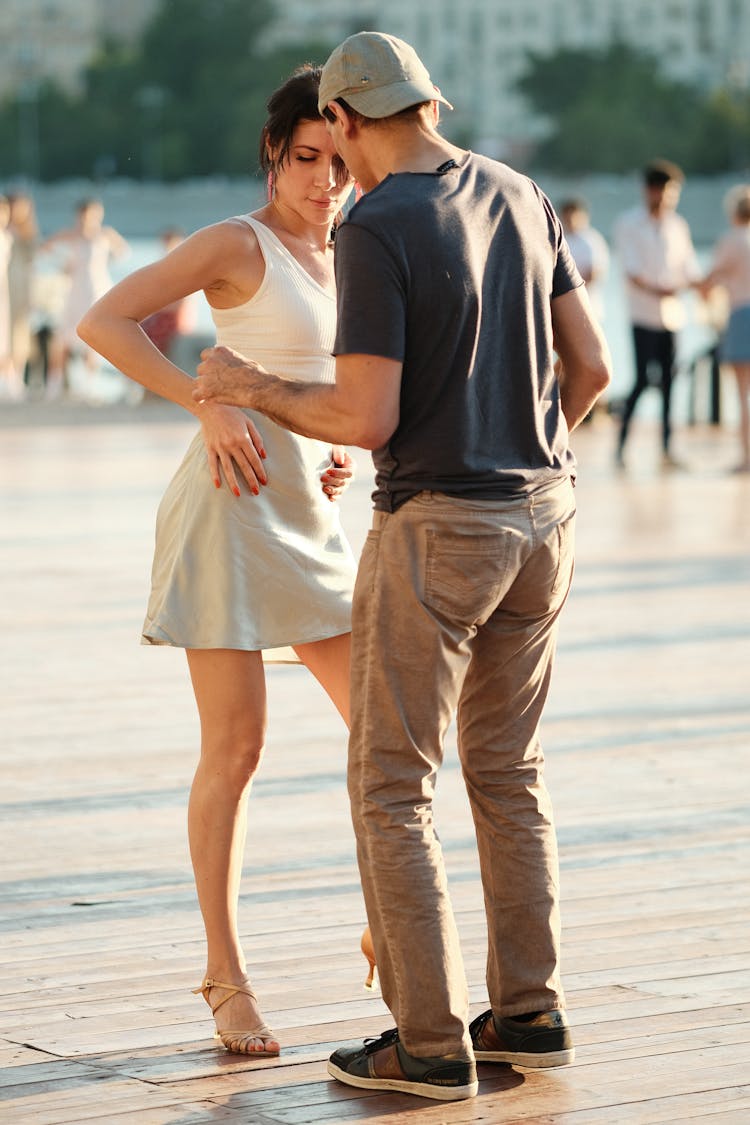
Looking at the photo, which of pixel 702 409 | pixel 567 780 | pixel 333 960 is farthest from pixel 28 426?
pixel 333 960

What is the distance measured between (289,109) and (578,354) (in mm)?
704

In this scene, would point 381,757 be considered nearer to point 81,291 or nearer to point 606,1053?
point 606,1053

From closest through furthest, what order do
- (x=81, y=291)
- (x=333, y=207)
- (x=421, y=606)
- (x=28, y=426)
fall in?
(x=421, y=606) < (x=333, y=207) < (x=28, y=426) < (x=81, y=291)

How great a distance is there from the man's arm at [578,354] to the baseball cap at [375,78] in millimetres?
441

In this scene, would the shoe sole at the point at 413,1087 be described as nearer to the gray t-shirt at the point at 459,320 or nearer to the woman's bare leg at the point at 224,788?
the woman's bare leg at the point at 224,788

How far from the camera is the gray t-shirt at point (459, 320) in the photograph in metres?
→ 3.33

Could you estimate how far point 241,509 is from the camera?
12.7ft

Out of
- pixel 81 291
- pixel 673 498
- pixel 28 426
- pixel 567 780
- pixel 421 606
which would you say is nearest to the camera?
pixel 421 606

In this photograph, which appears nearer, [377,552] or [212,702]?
[377,552]

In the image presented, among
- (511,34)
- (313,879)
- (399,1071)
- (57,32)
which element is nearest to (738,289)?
(313,879)

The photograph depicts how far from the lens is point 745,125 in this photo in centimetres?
11244

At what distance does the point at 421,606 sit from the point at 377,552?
0.12 metres

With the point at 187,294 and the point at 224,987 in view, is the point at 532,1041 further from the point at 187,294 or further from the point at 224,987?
the point at 187,294

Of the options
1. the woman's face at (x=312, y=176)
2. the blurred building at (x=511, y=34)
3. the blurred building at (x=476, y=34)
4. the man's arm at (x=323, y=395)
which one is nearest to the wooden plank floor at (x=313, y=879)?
the man's arm at (x=323, y=395)
